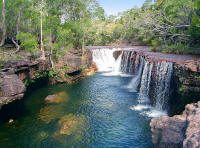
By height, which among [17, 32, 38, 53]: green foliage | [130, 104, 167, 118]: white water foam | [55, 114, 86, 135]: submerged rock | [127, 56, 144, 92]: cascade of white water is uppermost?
[17, 32, 38, 53]: green foliage

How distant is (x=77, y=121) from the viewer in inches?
1002

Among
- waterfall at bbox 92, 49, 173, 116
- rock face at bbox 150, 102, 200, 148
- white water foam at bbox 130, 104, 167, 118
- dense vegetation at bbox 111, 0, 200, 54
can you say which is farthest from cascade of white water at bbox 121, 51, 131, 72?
rock face at bbox 150, 102, 200, 148

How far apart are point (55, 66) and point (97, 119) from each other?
1460 centimetres

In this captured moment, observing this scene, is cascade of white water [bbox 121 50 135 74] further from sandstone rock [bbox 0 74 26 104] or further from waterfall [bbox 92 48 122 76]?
sandstone rock [bbox 0 74 26 104]

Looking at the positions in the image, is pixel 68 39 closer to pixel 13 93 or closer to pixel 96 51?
pixel 96 51

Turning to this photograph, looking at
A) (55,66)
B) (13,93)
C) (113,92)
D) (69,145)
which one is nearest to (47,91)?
(55,66)

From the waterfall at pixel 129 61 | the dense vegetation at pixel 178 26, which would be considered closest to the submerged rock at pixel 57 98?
the waterfall at pixel 129 61

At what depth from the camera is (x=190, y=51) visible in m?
39.1

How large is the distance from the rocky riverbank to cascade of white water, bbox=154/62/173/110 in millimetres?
12323

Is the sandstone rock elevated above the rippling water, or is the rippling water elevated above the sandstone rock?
the sandstone rock

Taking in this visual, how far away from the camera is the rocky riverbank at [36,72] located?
24.8 m

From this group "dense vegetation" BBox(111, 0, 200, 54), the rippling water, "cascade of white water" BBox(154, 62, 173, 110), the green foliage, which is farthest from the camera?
"dense vegetation" BBox(111, 0, 200, 54)

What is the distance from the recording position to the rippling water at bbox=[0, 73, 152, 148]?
71.6 ft

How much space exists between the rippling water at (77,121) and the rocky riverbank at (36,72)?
219 centimetres
